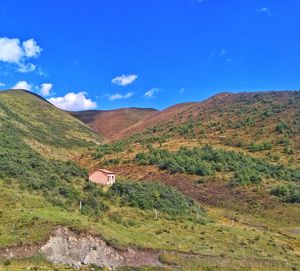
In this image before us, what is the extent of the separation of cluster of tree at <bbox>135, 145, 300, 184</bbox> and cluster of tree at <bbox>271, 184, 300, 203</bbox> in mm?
6435

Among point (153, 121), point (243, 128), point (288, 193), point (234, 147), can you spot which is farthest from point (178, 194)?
point (153, 121)

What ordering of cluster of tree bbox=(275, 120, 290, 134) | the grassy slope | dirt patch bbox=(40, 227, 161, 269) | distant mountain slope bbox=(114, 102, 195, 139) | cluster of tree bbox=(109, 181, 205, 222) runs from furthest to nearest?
distant mountain slope bbox=(114, 102, 195, 139) < cluster of tree bbox=(275, 120, 290, 134) < the grassy slope < cluster of tree bbox=(109, 181, 205, 222) < dirt patch bbox=(40, 227, 161, 269)

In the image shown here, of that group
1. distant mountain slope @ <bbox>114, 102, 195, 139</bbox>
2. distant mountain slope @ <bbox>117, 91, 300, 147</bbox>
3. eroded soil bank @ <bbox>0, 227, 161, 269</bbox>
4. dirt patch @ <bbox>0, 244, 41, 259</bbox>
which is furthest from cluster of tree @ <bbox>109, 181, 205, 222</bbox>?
distant mountain slope @ <bbox>114, 102, 195, 139</bbox>

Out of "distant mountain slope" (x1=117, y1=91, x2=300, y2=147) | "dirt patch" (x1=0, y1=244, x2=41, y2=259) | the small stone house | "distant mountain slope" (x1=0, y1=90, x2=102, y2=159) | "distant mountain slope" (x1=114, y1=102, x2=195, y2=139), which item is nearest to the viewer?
"dirt patch" (x1=0, y1=244, x2=41, y2=259)

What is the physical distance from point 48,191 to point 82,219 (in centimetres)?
937

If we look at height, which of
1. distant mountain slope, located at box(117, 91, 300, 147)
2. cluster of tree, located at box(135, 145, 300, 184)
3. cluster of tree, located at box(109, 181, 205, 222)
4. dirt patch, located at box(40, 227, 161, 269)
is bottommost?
dirt patch, located at box(40, 227, 161, 269)

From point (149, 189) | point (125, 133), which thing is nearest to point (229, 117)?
point (125, 133)

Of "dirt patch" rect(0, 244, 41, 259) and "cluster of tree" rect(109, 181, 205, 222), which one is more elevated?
"cluster of tree" rect(109, 181, 205, 222)

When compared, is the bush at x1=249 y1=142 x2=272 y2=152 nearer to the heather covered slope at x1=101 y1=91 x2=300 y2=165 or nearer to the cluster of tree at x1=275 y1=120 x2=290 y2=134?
the heather covered slope at x1=101 y1=91 x2=300 y2=165

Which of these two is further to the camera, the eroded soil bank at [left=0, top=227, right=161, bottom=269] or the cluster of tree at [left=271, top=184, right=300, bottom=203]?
the cluster of tree at [left=271, top=184, right=300, bottom=203]

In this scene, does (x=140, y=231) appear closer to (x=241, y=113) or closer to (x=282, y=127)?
(x=282, y=127)

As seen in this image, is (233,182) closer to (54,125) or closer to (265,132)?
(265,132)

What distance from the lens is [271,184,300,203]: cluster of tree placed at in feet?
211

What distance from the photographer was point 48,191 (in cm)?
4262
